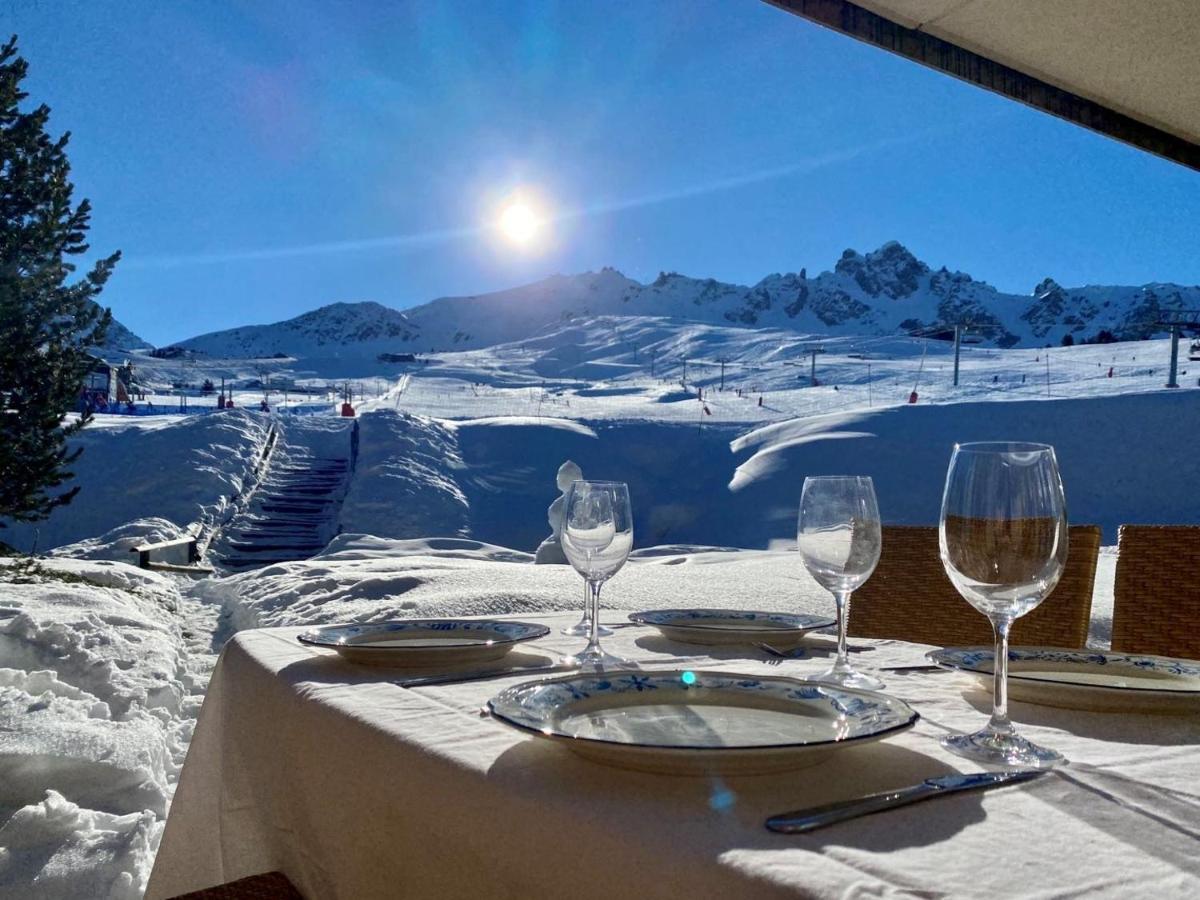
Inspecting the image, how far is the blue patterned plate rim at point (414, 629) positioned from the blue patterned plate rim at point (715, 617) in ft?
0.74

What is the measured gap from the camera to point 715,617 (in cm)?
152

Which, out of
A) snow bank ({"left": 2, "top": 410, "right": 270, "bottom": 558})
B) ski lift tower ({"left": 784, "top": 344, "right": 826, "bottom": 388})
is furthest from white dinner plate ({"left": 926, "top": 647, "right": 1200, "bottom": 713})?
ski lift tower ({"left": 784, "top": 344, "right": 826, "bottom": 388})

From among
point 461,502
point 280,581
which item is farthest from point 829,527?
point 461,502

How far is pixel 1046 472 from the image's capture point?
2.39 feet

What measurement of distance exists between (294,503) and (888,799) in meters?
14.7

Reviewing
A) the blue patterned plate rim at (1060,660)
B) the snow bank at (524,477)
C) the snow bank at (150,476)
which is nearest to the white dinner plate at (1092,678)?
the blue patterned plate rim at (1060,660)

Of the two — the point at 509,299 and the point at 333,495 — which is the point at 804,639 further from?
the point at 509,299

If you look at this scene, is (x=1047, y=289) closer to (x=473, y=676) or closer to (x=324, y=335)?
(x=324, y=335)

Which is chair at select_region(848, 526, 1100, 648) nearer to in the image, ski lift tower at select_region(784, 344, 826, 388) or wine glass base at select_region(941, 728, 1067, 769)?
wine glass base at select_region(941, 728, 1067, 769)

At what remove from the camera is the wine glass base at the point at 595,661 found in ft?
3.60

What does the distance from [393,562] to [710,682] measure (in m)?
7.05

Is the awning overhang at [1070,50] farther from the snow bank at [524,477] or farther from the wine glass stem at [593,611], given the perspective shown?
the snow bank at [524,477]

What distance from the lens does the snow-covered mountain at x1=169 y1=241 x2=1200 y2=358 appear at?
443 ft

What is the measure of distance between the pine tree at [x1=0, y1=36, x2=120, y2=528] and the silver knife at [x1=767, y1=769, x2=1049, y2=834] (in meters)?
8.59
